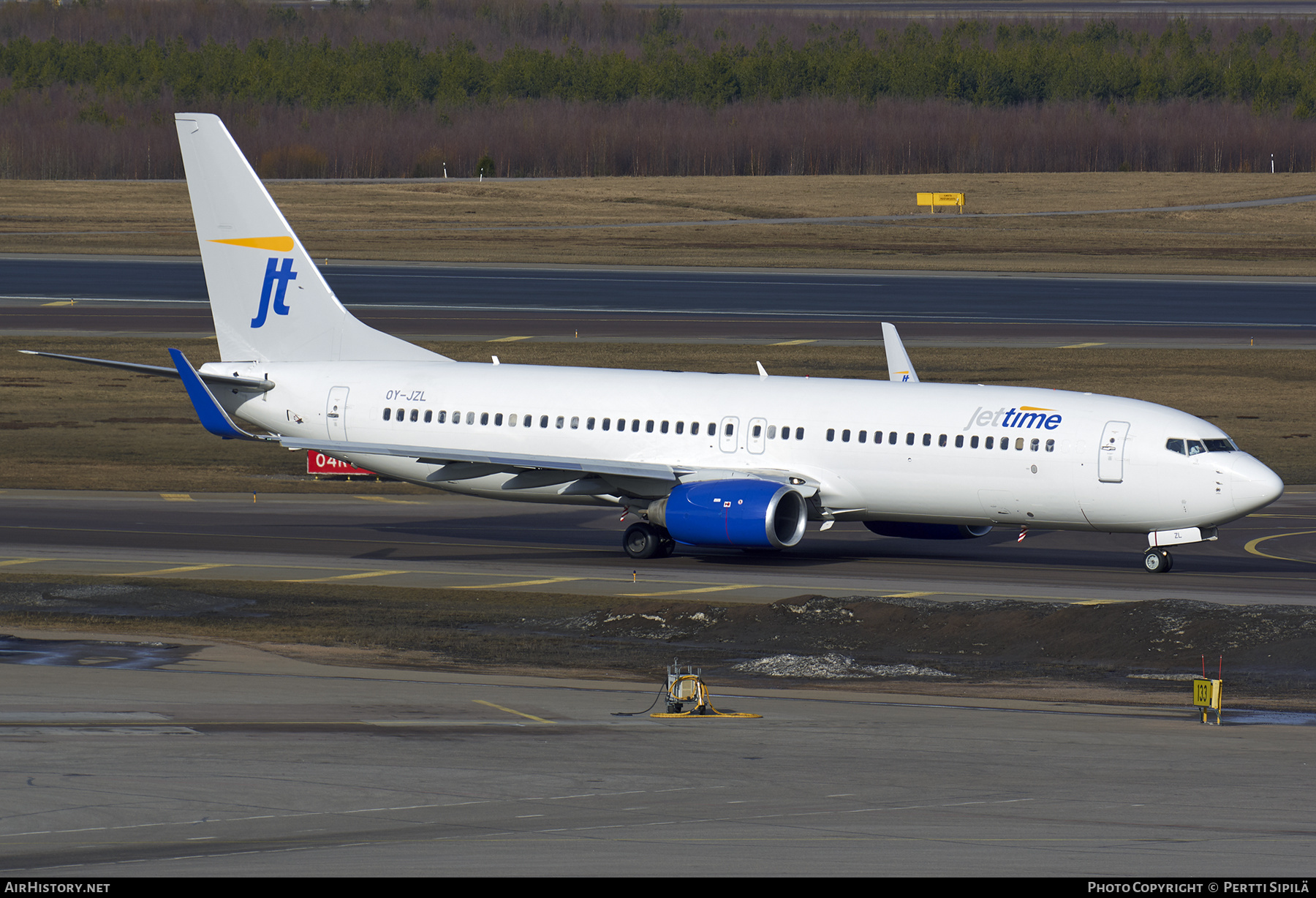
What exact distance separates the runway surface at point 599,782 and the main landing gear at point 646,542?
539 inches

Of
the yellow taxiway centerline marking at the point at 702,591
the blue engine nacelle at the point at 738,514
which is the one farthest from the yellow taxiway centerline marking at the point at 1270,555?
the yellow taxiway centerline marking at the point at 702,591

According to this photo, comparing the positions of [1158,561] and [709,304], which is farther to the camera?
[709,304]

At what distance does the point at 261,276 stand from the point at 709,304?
49538 mm

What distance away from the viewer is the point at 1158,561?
42.7 metres

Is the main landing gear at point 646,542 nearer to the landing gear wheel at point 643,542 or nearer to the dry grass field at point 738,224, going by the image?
the landing gear wheel at point 643,542

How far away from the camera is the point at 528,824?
21.3m

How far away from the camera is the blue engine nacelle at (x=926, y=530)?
150ft

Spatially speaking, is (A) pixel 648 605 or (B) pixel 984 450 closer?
(A) pixel 648 605

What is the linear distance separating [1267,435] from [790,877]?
48460mm

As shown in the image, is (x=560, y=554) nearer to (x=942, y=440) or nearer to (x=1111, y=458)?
(x=942, y=440)

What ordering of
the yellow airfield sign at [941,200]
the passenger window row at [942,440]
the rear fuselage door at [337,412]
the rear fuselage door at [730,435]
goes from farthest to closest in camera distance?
the yellow airfield sign at [941,200]
the rear fuselage door at [337,412]
the rear fuselage door at [730,435]
the passenger window row at [942,440]

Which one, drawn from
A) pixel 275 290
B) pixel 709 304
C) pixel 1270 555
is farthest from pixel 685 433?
pixel 709 304

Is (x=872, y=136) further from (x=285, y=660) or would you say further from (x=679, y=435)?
(x=285, y=660)
